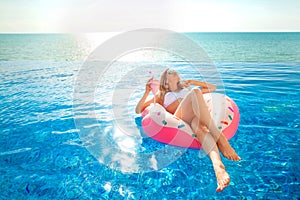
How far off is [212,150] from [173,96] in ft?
3.66

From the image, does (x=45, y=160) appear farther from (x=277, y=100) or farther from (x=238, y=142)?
(x=277, y=100)

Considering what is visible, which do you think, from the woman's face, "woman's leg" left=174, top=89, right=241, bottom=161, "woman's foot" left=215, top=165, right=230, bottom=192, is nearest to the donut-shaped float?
"woman's leg" left=174, top=89, right=241, bottom=161

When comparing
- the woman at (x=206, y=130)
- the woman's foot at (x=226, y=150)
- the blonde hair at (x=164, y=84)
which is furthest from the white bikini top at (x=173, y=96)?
the woman's foot at (x=226, y=150)

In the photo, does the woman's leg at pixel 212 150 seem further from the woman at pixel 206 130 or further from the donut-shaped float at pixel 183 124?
the donut-shaped float at pixel 183 124

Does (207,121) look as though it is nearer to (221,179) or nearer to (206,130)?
(206,130)

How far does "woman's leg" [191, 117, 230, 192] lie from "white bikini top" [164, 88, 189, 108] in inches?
25.8

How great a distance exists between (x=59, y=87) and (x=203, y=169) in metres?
5.11

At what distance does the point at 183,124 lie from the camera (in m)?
2.67

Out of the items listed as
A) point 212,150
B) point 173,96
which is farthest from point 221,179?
point 173,96

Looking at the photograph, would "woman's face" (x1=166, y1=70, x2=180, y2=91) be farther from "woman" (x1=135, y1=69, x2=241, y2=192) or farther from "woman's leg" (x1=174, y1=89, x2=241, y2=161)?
"woman's leg" (x1=174, y1=89, x2=241, y2=161)

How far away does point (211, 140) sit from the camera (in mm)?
2365

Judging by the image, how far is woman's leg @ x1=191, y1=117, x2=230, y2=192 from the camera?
6.50ft

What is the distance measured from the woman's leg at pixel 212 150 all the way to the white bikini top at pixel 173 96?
0.66 m

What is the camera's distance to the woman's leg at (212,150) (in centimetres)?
198
